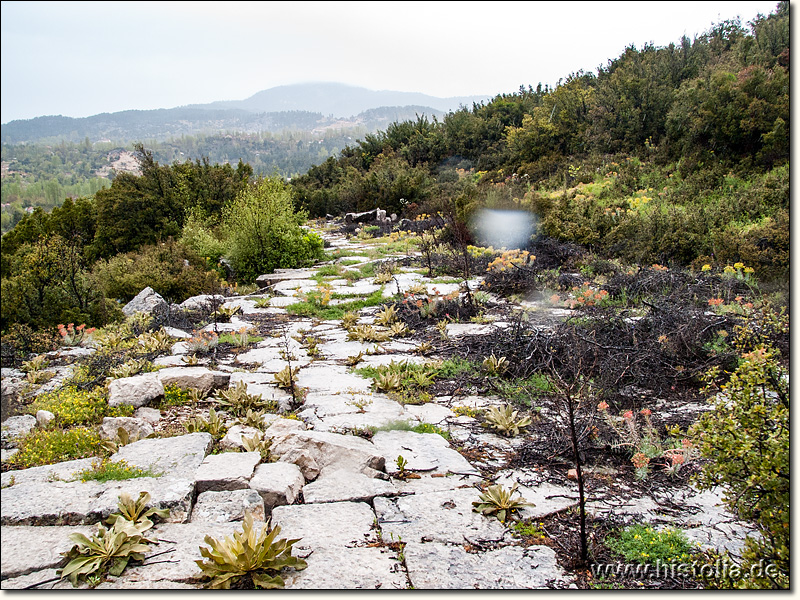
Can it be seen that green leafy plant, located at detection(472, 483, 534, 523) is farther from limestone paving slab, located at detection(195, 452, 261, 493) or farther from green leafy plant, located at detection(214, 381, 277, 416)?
green leafy plant, located at detection(214, 381, 277, 416)

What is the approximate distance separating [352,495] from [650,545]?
145 centimetres

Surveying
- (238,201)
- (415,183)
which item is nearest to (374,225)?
(415,183)

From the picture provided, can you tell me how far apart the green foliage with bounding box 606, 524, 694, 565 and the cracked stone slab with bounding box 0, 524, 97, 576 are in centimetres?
235

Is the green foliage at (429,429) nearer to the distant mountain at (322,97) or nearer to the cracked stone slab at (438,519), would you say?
the cracked stone slab at (438,519)

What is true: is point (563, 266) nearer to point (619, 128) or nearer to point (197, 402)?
point (197, 402)

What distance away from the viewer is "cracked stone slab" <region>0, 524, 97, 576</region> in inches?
76.3

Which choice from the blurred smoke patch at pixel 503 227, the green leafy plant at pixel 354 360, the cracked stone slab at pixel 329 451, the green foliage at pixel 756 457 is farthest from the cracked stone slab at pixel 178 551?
the blurred smoke patch at pixel 503 227

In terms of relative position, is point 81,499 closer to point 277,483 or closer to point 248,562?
point 277,483

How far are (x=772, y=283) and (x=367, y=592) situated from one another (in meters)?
6.92

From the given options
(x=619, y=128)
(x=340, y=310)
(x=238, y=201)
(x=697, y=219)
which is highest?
(x=619, y=128)

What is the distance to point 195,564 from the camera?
6.66 ft

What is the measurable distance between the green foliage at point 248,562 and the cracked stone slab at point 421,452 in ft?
3.77

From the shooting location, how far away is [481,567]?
2.11 metres

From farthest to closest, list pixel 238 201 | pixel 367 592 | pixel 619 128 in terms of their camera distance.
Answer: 1. pixel 619 128
2. pixel 238 201
3. pixel 367 592
